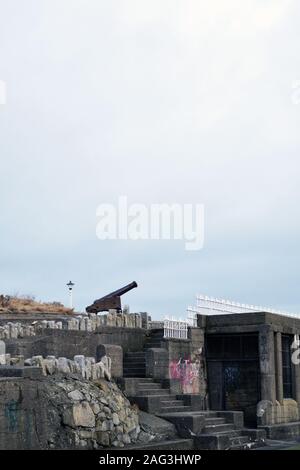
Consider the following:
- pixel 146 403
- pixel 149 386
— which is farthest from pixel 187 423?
pixel 149 386

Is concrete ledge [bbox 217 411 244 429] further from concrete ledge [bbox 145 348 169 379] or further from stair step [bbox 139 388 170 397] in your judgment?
concrete ledge [bbox 145 348 169 379]

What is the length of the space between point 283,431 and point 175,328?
13.3 ft

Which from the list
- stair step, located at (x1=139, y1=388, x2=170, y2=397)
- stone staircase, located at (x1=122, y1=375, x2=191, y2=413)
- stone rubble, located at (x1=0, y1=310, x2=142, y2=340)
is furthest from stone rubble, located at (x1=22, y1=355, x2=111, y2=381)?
stone rubble, located at (x1=0, y1=310, x2=142, y2=340)

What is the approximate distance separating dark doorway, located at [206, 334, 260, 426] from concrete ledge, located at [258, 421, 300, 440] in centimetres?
123

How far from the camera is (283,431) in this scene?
1973 cm

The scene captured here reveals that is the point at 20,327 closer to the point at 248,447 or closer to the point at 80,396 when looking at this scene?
the point at 80,396

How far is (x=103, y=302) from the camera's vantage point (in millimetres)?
27750

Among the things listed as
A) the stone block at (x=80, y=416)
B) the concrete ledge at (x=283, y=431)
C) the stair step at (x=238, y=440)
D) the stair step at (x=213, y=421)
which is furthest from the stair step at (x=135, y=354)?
the stone block at (x=80, y=416)

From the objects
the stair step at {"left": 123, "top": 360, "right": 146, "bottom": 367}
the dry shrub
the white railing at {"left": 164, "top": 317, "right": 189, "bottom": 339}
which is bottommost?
the stair step at {"left": 123, "top": 360, "right": 146, "bottom": 367}

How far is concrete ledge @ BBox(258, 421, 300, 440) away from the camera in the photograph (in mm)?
19058

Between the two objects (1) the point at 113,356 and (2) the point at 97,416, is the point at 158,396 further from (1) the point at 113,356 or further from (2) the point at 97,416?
(2) the point at 97,416

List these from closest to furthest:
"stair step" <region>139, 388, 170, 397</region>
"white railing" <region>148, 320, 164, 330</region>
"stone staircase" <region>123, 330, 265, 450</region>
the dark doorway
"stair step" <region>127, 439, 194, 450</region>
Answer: "stair step" <region>127, 439, 194, 450</region>
"stone staircase" <region>123, 330, 265, 450</region>
"stair step" <region>139, 388, 170, 397</region>
the dark doorway
"white railing" <region>148, 320, 164, 330</region>

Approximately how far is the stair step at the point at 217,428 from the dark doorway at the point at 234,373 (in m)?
3.75
